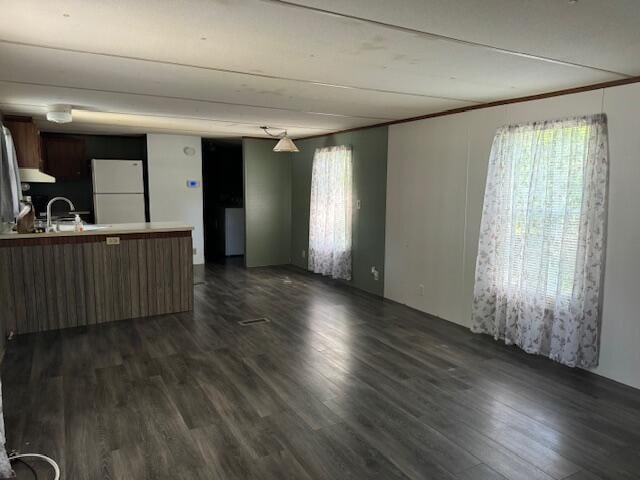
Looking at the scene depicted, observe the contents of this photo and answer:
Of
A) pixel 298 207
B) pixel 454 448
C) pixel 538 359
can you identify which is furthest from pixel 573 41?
pixel 298 207

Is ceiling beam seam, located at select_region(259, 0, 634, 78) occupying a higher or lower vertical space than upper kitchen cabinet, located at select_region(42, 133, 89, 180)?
higher

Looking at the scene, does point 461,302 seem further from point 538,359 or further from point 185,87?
point 185,87

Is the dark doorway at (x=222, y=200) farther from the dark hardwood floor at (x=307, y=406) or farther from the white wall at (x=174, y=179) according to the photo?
the dark hardwood floor at (x=307, y=406)

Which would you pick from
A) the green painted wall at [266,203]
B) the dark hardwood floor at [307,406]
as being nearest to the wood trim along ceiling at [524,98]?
the dark hardwood floor at [307,406]

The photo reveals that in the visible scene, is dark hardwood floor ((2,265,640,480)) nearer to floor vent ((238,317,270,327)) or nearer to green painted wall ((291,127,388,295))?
floor vent ((238,317,270,327))

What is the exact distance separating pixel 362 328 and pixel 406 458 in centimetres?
218

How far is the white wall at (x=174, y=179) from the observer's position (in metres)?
7.18

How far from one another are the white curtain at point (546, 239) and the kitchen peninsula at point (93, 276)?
3.40 meters

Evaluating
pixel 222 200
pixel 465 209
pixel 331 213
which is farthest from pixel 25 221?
pixel 222 200

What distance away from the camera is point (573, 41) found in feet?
7.33

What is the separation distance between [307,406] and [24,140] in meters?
4.57

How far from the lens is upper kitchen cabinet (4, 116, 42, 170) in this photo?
489 cm

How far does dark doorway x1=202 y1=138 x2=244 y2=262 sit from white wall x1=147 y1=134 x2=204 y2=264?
3.26 feet

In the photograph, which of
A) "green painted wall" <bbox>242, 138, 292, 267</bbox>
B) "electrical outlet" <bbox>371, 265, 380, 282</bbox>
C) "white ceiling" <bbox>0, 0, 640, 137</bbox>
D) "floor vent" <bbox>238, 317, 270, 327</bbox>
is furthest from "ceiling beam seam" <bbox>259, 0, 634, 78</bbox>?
"green painted wall" <bbox>242, 138, 292, 267</bbox>
